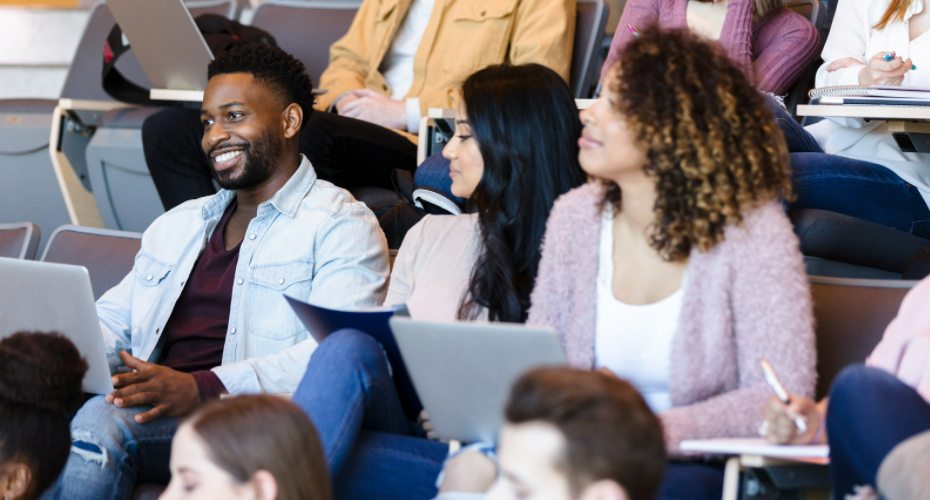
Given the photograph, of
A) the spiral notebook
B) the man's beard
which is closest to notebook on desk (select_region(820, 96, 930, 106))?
the spiral notebook

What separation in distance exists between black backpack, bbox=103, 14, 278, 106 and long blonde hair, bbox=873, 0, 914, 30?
1.72m

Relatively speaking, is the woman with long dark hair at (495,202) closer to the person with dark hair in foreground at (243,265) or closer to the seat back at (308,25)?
the person with dark hair in foreground at (243,265)

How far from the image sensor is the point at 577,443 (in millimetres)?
826

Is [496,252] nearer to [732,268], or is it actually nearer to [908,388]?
[732,268]

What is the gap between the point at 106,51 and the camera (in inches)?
117

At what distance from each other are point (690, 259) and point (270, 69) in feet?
3.49

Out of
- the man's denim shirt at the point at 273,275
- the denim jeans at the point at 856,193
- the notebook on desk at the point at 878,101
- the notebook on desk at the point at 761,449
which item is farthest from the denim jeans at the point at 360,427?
the notebook on desk at the point at 878,101

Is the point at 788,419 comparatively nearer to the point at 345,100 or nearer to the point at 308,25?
the point at 345,100

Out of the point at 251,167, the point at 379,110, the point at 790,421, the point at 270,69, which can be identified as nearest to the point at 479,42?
the point at 379,110

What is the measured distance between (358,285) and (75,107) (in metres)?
1.65

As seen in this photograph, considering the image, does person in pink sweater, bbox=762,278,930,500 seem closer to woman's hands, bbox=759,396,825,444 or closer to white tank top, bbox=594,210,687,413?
woman's hands, bbox=759,396,825,444

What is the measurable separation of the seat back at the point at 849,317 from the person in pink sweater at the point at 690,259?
0.91 feet

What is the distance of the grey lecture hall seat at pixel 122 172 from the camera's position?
284 cm

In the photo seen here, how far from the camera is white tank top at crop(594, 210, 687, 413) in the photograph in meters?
1.26
